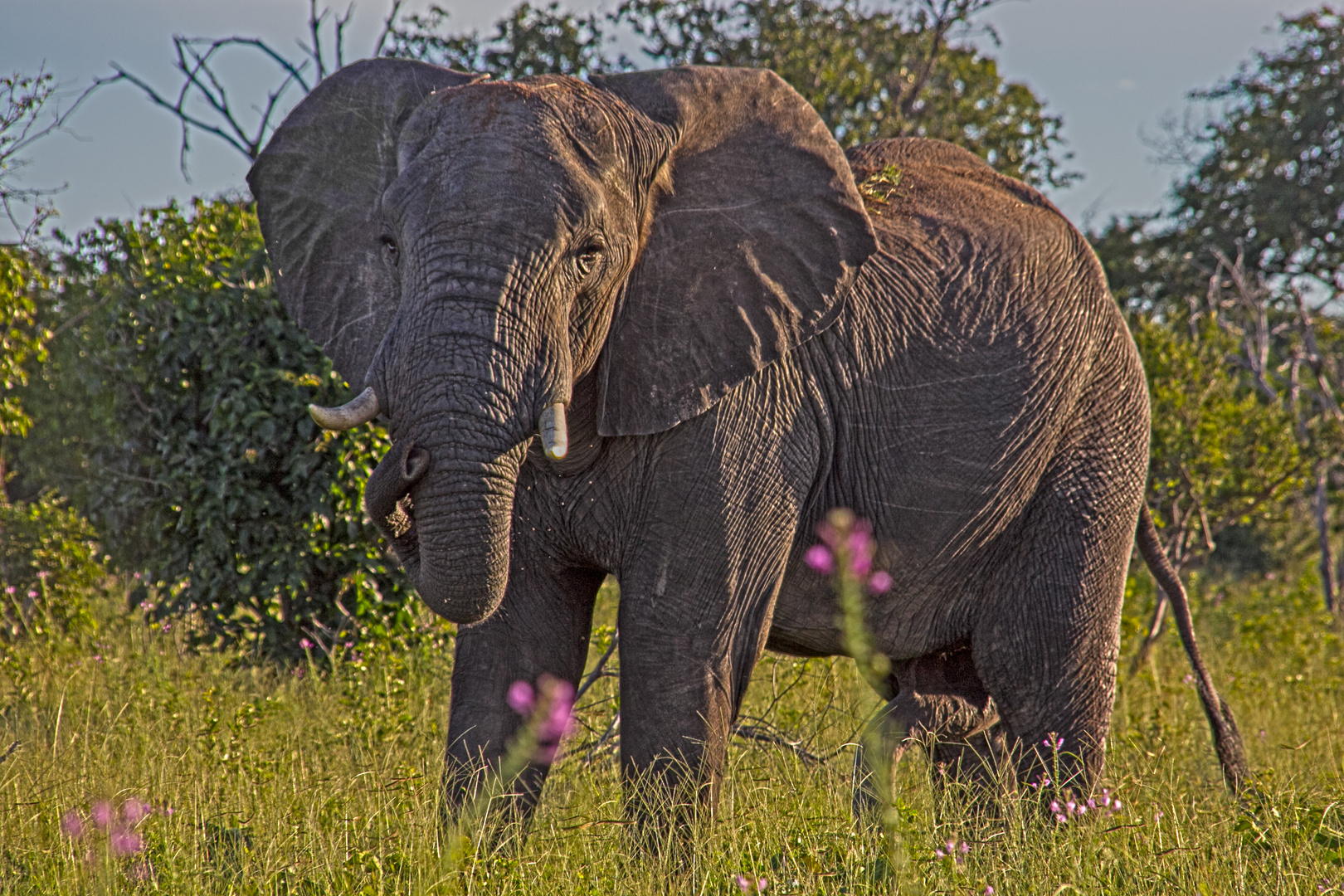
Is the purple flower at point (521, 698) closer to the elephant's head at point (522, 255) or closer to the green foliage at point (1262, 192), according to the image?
the elephant's head at point (522, 255)

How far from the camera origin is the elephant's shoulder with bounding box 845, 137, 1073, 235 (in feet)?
14.1

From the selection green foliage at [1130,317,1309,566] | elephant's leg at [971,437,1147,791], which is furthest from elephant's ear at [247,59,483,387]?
green foliage at [1130,317,1309,566]

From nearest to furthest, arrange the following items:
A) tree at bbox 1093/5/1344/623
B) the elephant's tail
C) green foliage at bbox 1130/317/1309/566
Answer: the elephant's tail, green foliage at bbox 1130/317/1309/566, tree at bbox 1093/5/1344/623

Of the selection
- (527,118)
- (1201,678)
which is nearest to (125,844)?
(527,118)

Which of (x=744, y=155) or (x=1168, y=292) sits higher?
(x=1168, y=292)

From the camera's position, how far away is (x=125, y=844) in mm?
3463

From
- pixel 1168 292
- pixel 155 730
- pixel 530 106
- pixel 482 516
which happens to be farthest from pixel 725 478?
pixel 1168 292

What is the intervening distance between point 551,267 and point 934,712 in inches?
93.5

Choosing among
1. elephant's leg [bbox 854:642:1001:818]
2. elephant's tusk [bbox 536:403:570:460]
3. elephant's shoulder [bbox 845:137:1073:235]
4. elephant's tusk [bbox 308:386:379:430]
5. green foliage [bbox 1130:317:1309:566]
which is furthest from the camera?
green foliage [bbox 1130:317:1309:566]

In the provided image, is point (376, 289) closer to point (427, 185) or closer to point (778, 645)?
point (427, 185)

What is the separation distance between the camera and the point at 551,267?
3125mm

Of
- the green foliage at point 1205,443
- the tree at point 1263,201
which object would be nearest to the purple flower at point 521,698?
the green foliage at point 1205,443

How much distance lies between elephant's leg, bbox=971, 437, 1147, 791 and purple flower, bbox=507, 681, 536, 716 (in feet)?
5.22

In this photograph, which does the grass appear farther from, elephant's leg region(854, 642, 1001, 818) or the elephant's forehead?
the elephant's forehead
